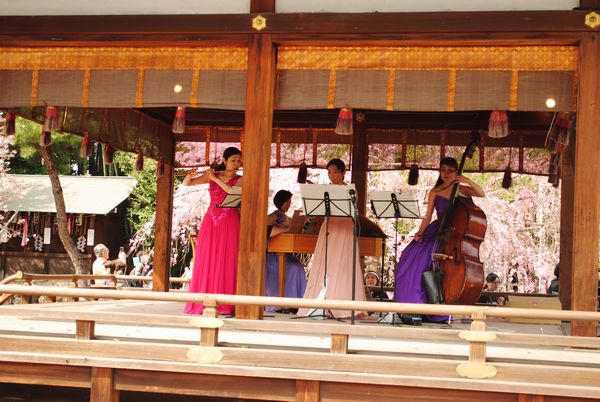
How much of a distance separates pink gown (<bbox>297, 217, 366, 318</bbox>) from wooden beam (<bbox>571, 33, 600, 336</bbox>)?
8.76 feet

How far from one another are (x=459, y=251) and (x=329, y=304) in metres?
2.72

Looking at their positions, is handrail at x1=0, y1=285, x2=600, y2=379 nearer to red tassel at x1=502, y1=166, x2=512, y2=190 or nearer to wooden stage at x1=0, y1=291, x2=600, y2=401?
wooden stage at x1=0, y1=291, x2=600, y2=401

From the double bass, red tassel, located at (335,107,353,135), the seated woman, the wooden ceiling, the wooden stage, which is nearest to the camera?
the wooden stage

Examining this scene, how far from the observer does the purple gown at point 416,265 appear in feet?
30.0

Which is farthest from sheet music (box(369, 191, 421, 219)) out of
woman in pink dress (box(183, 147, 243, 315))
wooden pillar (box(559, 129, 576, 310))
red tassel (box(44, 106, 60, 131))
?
red tassel (box(44, 106, 60, 131))

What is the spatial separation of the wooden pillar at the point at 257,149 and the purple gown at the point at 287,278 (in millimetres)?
2709

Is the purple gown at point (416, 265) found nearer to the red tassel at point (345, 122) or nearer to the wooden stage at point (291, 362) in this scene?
the red tassel at point (345, 122)

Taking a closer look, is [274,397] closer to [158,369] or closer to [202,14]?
[158,369]

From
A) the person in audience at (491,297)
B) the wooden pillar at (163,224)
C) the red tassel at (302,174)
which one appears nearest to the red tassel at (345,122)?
the red tassel at (302,174)

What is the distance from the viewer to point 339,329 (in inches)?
250

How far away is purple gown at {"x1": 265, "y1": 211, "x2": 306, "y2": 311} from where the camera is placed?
10805mm

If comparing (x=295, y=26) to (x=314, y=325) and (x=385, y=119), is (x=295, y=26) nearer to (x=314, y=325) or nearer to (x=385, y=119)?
(x=314, y=325)

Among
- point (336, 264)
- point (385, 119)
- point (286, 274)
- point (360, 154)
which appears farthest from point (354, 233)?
point (385, 119)

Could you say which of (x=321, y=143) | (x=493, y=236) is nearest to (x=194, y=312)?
(x=321, y=143)
